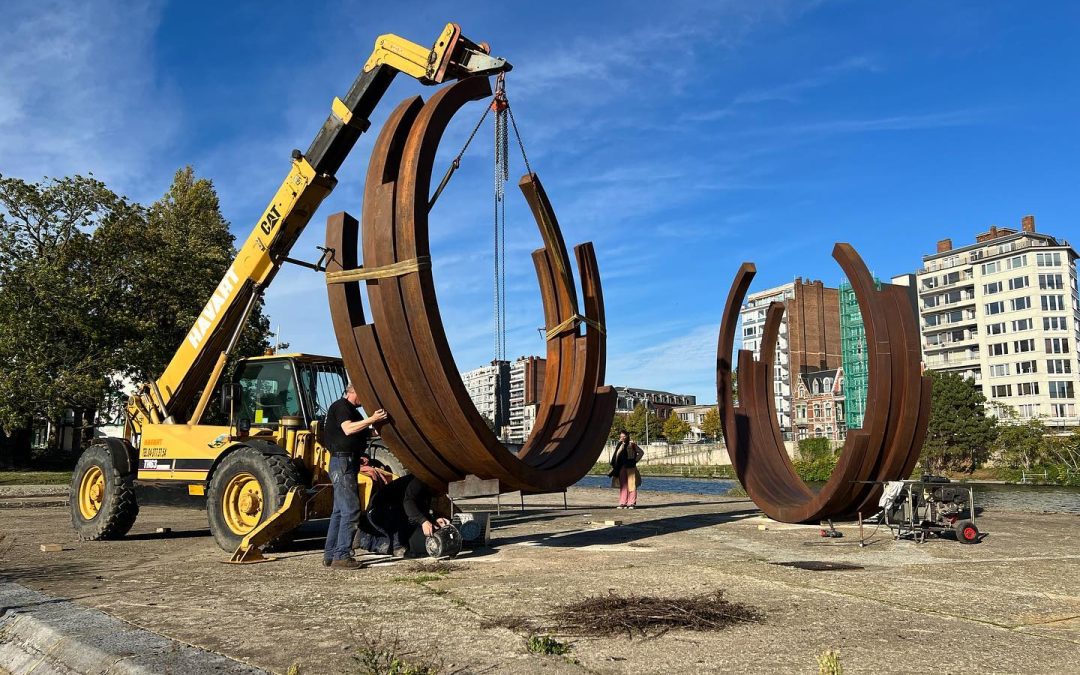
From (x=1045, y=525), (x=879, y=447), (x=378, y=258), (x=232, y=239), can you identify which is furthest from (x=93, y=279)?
(x=1045, y=525)

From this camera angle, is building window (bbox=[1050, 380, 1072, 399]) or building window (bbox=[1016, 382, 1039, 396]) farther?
building window (bbox=[1016, 382, 1039, 396])

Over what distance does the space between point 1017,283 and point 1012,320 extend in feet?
12.4

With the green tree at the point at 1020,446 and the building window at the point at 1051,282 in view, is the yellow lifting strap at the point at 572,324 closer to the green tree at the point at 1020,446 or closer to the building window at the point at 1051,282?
the green tree at the point at 1020,446

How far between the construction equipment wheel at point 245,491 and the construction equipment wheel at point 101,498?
2063 mm

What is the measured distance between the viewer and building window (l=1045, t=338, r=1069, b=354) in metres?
75.9

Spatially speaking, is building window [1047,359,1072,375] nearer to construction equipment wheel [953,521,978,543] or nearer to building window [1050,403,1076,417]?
building window [1050,403,1076,417]

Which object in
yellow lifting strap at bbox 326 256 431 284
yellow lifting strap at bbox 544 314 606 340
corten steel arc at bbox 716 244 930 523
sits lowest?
corten steel arc at bbox 716 244 930 523

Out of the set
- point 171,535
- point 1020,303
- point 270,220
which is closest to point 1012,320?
point 1020,303

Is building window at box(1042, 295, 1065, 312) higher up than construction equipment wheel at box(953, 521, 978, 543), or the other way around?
building window at box(1042, 295, 1065, 312)

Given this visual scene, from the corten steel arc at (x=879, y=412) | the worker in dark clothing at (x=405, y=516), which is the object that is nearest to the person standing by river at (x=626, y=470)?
the corten steel arc at (x=879, y=412)

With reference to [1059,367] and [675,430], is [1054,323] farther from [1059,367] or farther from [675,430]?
[675,430]

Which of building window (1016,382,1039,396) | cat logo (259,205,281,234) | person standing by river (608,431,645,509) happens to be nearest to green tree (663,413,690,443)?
building window (1016,382,1039,396)

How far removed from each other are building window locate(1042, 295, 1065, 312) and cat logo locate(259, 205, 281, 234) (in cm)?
8423

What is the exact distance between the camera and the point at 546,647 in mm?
4383
